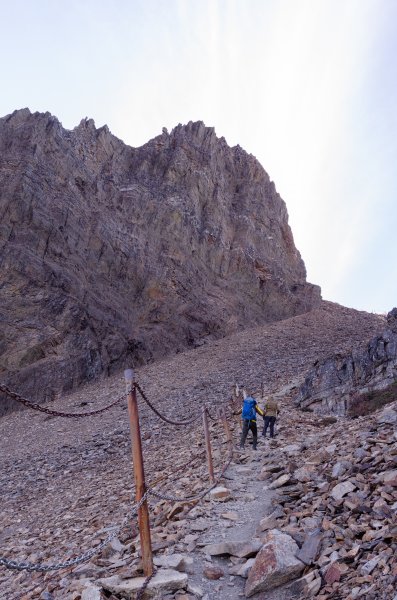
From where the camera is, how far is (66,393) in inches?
1425

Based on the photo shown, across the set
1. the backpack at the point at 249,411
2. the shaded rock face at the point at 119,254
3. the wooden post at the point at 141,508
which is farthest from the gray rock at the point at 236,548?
the shaded rock face at the point at 119,254

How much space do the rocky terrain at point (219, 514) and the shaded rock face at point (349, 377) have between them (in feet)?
3.39

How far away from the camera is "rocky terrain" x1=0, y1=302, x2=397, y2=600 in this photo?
5.34m

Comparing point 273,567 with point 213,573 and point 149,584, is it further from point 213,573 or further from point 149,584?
point 149,584

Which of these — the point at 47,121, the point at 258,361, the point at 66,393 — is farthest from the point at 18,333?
the point at 47,121

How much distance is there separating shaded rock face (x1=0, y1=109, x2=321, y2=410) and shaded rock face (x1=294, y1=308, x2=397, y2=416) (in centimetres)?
2161

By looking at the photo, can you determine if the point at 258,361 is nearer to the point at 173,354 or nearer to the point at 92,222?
the point at 173,354

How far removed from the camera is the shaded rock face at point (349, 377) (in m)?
18.9

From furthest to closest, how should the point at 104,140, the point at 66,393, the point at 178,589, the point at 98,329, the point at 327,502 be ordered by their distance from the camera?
1. the point at 104,140
2. the point at 98,329
3. the point at 66,393
4. the point at 327,502
5. the point at 178,589

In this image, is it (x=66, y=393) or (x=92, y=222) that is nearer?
(x=66, y=393)

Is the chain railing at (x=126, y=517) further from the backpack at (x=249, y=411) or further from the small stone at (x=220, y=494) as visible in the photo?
the backpack at (x=249, y=411)

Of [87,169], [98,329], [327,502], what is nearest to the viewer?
[327,502]

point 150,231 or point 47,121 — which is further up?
point 47,121

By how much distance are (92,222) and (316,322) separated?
24.9 metres
